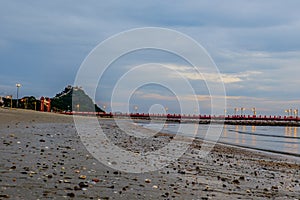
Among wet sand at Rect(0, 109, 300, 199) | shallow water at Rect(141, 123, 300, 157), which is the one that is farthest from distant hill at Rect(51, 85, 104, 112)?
wet sand at Rect(0, 109, 300, 199)

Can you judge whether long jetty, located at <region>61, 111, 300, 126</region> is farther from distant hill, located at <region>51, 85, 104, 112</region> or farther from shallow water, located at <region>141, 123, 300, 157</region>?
shallow water, located at <region>141, 123, 300, 157</region>

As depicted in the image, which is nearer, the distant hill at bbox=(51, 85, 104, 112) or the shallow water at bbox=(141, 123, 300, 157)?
the shallow water at bbox=(141, 123, 300, 157)

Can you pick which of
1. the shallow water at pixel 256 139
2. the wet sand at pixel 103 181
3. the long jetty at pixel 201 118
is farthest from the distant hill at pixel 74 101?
the wet sand at pixel 103 181

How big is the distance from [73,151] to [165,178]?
12.9 feet

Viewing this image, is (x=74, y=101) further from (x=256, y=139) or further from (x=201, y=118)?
(x=256, y=139)

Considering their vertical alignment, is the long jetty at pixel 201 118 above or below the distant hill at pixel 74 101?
below

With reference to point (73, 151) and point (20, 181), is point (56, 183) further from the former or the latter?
point (73, 151)

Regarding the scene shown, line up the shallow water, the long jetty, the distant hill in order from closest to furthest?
1. the shallow water
2. the long jetty
3. the distant hill

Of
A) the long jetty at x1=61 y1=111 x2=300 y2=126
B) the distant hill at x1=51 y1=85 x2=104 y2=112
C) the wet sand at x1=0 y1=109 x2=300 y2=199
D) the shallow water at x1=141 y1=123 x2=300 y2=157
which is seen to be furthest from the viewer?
the distant hill at x1=51 y1=85 x2=104 y2=112

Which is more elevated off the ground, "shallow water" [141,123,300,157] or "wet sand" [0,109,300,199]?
"wet sand" [0,109,300,199]

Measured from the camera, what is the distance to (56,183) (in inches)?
254

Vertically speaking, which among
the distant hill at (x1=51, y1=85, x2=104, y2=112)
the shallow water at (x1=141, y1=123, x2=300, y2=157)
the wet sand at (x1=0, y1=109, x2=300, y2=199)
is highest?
the distant hill at (x1=51, y1=85, x2=104, y2=112)

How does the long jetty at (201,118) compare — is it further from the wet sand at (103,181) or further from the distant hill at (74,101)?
the wet sand at (103,181)

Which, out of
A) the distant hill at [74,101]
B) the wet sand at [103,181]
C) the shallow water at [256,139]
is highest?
the distant hill at [74,101]
